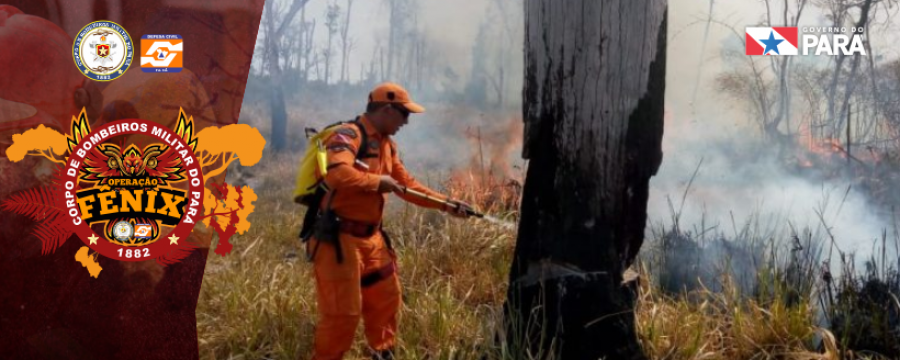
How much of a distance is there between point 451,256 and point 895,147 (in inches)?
158

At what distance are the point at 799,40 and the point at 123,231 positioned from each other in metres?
4.27

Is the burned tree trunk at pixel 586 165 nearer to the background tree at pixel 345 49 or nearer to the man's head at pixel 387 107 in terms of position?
the man's head at pixel 387 107

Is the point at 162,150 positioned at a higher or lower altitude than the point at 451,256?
higher

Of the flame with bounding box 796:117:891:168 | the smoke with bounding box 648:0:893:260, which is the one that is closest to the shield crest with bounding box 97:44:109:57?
the smoke with bounding box 648:0:893:260

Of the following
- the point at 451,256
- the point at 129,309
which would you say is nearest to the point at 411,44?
the point at 451,256

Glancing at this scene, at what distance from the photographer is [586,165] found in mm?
2986

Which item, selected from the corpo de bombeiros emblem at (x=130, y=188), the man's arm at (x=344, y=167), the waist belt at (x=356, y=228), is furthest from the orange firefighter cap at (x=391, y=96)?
the corpo de bombeiros emblem at (x=130, y=188)

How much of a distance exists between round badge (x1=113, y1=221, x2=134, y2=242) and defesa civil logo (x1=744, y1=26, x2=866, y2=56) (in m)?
3.77

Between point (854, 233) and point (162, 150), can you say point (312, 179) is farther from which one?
point (854, 233)

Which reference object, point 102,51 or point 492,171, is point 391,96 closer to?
point 102,51

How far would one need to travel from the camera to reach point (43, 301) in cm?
362

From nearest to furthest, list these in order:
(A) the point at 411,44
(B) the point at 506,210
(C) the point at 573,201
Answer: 1. (C) the point at 573,201
2. (B) the point at 506,210
3. (A) the point at 411,44

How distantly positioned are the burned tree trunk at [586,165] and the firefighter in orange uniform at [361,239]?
62cm

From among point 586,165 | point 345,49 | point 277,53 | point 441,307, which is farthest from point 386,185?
point 277,53
